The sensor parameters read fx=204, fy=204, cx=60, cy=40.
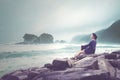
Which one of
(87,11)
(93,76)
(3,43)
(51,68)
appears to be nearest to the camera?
(93,76)

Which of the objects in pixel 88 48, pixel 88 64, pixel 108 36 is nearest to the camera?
pixel 88 64

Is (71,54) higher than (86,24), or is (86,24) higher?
(86,24)

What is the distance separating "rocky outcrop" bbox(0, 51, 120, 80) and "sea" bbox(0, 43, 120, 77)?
0.44 meters

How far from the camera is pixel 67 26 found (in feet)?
13.9

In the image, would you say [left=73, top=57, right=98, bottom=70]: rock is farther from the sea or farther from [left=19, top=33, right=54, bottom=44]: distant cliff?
[left=19, top=33, right=54, bottom=44]: distant cliff

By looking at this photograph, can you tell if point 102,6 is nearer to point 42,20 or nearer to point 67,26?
point 67,26

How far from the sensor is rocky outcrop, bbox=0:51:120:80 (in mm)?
3008

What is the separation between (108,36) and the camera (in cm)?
453

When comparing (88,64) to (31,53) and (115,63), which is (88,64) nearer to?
(115,63)

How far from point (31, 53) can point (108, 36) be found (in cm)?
173

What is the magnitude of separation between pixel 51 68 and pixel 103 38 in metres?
1.46

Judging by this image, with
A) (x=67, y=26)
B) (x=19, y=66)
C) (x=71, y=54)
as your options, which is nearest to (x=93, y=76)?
(x=71, y=54)

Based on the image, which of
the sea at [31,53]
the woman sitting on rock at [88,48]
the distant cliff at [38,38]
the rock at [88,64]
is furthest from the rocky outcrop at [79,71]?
the distant cliff at [38,38]

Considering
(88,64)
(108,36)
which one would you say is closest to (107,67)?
(88,64)
